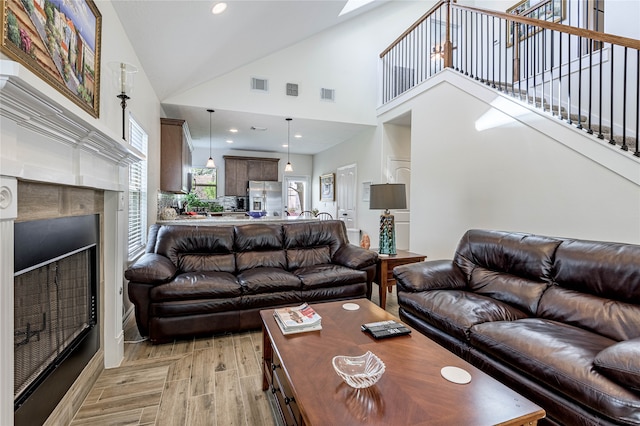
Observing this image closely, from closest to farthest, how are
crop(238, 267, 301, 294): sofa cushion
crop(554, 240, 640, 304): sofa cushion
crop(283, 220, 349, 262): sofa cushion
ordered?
crop(554, 240, 640, 304): sofa cushion
crop(238, 267, 301, 294): sofa cushion
crop(283, 220, 349, 262): sofa cushion

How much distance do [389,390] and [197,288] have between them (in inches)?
78.5

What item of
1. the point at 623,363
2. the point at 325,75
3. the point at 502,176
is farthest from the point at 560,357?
the point at 325,75

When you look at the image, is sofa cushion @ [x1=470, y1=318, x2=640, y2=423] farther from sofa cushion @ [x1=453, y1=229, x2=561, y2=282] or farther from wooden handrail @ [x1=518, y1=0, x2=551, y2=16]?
wooden handrail @ [x1=518, y1=0, x2=551, y2=16]

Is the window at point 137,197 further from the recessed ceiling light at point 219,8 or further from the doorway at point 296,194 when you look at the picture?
the doorway at point 296,194

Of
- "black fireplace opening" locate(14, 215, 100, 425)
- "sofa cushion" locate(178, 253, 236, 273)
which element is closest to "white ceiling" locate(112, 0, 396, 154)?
"black fireplace opening" locate(14, 215, 100, 425)

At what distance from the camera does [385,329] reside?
68.6 inches

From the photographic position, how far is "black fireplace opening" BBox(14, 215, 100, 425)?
1.29m

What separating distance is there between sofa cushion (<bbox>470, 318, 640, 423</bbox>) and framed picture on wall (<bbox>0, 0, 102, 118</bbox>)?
261 cm

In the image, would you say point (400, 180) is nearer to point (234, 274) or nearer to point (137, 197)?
point (234, 274)

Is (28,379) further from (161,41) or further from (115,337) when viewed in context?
(161,41)

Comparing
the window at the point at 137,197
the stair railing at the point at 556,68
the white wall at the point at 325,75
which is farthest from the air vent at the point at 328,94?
the window at the point at 137,197

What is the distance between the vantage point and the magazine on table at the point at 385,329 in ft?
5.54

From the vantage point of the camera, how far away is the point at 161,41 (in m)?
3.04

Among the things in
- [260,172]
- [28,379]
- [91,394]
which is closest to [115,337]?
[91,394]
